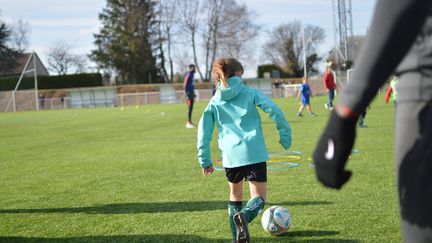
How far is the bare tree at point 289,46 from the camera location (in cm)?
8125

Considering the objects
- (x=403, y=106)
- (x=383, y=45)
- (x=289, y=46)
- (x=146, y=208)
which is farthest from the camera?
(x=289, y=46)

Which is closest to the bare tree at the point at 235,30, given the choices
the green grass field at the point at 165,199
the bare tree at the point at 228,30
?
the bare tree at the point at 228,30

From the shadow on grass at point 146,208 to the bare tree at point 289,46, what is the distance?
75.8 meters

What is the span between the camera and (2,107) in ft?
179

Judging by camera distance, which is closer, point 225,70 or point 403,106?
point 403,106

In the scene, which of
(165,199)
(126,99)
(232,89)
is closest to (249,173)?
(232,89)

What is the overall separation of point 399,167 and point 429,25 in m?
0.50

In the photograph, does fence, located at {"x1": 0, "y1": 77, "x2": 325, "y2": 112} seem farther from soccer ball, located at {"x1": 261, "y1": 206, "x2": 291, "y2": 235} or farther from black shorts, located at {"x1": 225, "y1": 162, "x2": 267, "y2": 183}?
black shorts, located at {"x1": 225, "y1": 162, "x2": 267, "y2": 183}

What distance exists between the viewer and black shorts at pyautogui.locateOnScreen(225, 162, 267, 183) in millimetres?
4629

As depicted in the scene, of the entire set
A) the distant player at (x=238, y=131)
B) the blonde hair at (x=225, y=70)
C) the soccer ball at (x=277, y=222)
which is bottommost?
the soccer ball at (x=277, y=222)

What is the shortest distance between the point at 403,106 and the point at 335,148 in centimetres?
36

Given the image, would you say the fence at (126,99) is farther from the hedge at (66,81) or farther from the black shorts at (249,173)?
the black shorts at (249,173)

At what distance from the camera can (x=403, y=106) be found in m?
1.79

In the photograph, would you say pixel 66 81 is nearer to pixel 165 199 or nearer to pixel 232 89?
pixel 165 199
